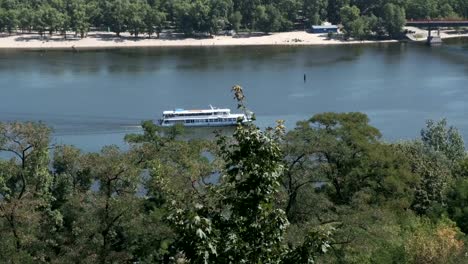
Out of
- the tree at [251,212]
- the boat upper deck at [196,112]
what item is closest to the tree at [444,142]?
the boat upper deck at [196,112]

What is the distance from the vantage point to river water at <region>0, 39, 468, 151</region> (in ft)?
78.9

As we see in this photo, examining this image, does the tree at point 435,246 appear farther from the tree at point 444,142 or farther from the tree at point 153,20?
the tree at point 153,20

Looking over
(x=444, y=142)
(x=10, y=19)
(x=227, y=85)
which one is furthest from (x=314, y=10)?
(x=444, y=142)

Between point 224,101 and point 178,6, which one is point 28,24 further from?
point 224,101

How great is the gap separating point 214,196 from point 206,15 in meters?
41.4

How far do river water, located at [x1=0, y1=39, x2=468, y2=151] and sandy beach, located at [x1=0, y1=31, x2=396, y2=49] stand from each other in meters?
2.17

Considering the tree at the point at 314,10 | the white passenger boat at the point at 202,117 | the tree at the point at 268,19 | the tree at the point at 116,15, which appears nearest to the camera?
the white passenger boat at the point at 202,117

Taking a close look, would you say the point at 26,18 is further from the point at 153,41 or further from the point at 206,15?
the point at 206,15

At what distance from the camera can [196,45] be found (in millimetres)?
43469

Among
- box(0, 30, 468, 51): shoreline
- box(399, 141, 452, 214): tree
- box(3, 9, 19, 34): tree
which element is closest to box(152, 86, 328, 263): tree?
box(399, 141, 452, 214): tree

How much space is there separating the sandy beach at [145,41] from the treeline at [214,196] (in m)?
31.0

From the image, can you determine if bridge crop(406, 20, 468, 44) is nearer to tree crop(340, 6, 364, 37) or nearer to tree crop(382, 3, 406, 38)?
tree crop(382, 3, 406, 38)

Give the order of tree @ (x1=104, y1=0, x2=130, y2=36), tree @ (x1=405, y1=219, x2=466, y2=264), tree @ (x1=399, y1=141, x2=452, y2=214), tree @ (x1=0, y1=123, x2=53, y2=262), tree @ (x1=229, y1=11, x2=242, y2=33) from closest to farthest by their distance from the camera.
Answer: tree @ (x1=0, y1=123, x2=53, y2=262), tree @ (x1=405, y1=219, x2=466, y2=264), tree @ (x1=399, y1=141, x2=452, y2=214), tree @ (x1=104, y1=0, x2=130, y2=36), tree @ (x1=229, y1=11, x2=242, y2=33)

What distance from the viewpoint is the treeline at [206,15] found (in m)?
44.8
